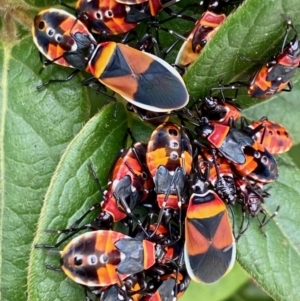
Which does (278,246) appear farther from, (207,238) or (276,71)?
(276,71)

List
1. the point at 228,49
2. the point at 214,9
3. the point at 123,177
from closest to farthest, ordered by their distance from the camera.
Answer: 1. the point at 228,49
2. the point at 123,177
3. the point at 214,9

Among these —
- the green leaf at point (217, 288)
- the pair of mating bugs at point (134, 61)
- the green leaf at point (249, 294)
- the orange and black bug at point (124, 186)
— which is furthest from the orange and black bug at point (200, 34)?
the green leaf at point (249, 294)

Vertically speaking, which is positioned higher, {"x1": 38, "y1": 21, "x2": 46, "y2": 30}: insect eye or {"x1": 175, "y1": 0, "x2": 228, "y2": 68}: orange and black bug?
{"x1": 38, "y1": 21, "x2": 46, "y2": 30}: insect eye

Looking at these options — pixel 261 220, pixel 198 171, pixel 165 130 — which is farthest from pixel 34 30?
pixel 261 220

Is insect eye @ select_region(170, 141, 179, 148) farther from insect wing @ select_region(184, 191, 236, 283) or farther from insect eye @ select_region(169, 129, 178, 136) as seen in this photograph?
insect wing @ select_region(184, 191, 236, 283)

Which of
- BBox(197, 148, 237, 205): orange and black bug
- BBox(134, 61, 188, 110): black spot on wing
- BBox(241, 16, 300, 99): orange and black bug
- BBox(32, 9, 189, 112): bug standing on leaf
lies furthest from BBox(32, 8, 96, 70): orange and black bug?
BBox(241, 16, 300, 99): orange and black bug

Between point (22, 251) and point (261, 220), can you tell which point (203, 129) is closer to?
point (261, 220)

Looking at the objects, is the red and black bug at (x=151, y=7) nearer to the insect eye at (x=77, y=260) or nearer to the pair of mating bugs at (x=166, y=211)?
the pair of mating bugs at (x=166, y=211)
